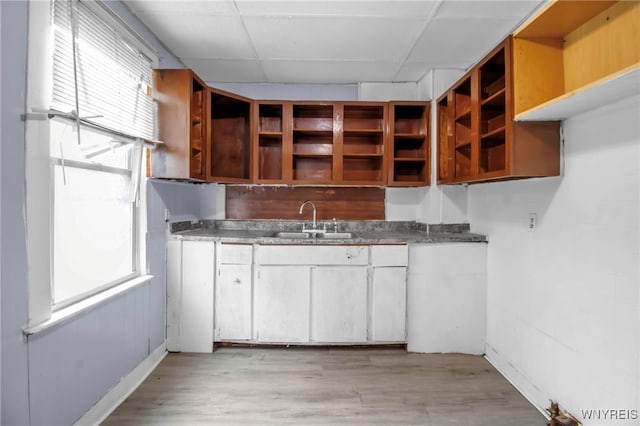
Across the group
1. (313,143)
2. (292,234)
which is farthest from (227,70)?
(292,234)

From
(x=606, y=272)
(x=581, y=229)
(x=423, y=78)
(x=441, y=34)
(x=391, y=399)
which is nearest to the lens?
(x=606, y=272)

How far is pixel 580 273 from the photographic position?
1.79 m

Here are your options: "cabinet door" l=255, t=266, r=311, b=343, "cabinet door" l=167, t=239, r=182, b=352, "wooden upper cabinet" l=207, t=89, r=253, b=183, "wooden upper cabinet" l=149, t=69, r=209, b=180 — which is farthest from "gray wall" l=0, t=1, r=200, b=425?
"wooden upper cabinet" l=207, t=89, r=253, b=183

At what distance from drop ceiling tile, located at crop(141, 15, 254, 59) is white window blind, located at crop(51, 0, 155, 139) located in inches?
10.4

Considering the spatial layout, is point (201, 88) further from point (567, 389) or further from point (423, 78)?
point (567, 389)

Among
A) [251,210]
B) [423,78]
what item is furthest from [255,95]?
[423,78]

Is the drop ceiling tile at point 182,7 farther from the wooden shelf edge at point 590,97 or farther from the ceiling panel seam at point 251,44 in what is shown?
the wooden shelf edge at point 590,97

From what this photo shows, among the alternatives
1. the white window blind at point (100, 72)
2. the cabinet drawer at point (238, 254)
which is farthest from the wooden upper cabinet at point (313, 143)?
the white window blind at point (100, 72)

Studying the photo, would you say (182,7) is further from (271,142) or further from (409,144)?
(409,144)

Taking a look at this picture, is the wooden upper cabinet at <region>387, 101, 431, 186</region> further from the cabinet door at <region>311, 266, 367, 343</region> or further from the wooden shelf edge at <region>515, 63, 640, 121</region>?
the wooden shelf edge at <region>515, 63, 640, 121</region>

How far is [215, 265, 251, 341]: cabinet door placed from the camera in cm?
280

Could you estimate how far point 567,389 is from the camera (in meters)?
1.88

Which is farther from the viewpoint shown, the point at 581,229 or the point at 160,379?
the point at 160,379

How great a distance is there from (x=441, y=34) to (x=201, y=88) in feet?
6.40
